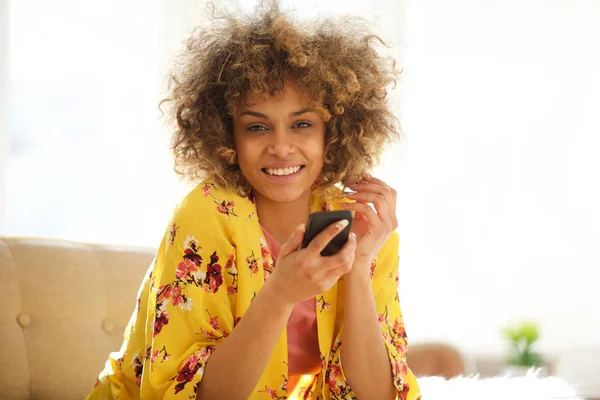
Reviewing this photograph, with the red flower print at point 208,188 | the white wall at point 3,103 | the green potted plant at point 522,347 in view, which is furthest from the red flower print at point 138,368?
the green potted plant at point 522,347

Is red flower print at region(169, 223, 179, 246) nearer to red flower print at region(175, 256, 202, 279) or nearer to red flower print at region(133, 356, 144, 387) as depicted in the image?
red flower print at region(175, 256, 202, 279)

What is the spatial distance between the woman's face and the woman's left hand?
0.43 feet

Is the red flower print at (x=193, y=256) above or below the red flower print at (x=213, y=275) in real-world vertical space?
above

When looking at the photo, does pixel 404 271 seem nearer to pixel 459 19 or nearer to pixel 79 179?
pixel 459 19

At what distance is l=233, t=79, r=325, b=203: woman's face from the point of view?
5.68 ft

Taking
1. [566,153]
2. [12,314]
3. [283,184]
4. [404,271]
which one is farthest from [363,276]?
[566,153]

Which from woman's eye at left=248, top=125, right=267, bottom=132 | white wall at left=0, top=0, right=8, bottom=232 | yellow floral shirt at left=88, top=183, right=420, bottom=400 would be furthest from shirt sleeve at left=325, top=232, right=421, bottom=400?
white wall at left=0, top=0, right=8, bottom=232

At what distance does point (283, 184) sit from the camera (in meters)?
1.74

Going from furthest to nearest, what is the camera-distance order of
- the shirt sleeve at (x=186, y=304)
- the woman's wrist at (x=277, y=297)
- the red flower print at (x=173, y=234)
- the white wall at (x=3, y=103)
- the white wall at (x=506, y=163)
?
the white wall at (x=506, y=163) < the white wall at (x=3, y=103) < the red flower print at (x=173, y=234) < the shirt sleeve at (x=186, y=304) < the woman's wrist at (x=277, y=297)

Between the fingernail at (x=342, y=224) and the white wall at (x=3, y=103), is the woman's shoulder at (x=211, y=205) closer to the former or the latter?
the fingernail at (x=342, y=224)

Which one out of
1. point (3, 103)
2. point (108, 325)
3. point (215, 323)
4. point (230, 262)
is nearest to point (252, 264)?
point (230, 262)

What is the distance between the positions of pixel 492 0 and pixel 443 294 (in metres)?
1.61

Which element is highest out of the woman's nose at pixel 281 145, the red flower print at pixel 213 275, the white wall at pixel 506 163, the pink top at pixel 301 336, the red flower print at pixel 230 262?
the white wall at pixel 506 163

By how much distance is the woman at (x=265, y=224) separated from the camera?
1.62m
